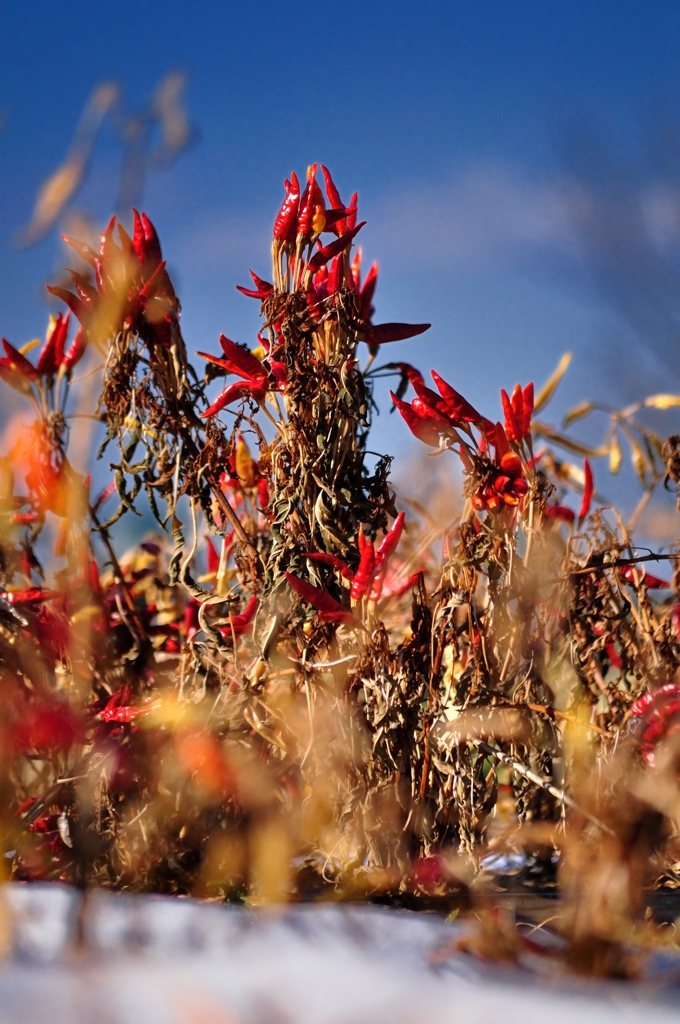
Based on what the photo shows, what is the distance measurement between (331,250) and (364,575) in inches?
16.5

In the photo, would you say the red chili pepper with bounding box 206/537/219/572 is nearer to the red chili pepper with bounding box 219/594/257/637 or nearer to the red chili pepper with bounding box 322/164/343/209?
the red chili pepper with bounding box 219/594/257/637

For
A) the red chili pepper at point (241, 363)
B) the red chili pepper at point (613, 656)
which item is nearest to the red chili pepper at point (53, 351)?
the red chili pepper at point (241, 363)

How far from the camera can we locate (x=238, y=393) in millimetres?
1124

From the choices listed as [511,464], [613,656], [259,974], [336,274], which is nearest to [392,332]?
[336,274]

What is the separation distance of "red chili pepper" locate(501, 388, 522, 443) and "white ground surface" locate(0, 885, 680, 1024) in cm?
59

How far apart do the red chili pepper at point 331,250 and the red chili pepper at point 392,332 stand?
118 millimetres

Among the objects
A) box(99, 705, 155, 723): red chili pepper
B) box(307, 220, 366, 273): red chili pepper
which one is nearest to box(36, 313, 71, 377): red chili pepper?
box(307, 220, 366, 273): red chili pepper

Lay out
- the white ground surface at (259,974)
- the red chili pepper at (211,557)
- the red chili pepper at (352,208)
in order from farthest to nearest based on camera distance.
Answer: the red chili pepper at (211,557) < the red chili pepper at (352,208) < the white ground surface at (259,974)

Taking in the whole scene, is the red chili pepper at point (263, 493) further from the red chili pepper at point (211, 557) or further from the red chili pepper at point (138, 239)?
the red chili pepper at point (138, 239)

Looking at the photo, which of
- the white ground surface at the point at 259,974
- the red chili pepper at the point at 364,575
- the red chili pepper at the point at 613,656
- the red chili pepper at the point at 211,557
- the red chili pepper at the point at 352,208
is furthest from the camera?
the red chili pepper at the point at 211,557

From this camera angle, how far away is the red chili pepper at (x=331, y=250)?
1064 millimetres

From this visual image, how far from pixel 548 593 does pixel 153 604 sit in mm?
729

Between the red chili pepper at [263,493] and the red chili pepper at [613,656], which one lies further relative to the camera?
the red chili pepper at [613,656]

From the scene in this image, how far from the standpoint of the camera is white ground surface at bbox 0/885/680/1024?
660 mm
